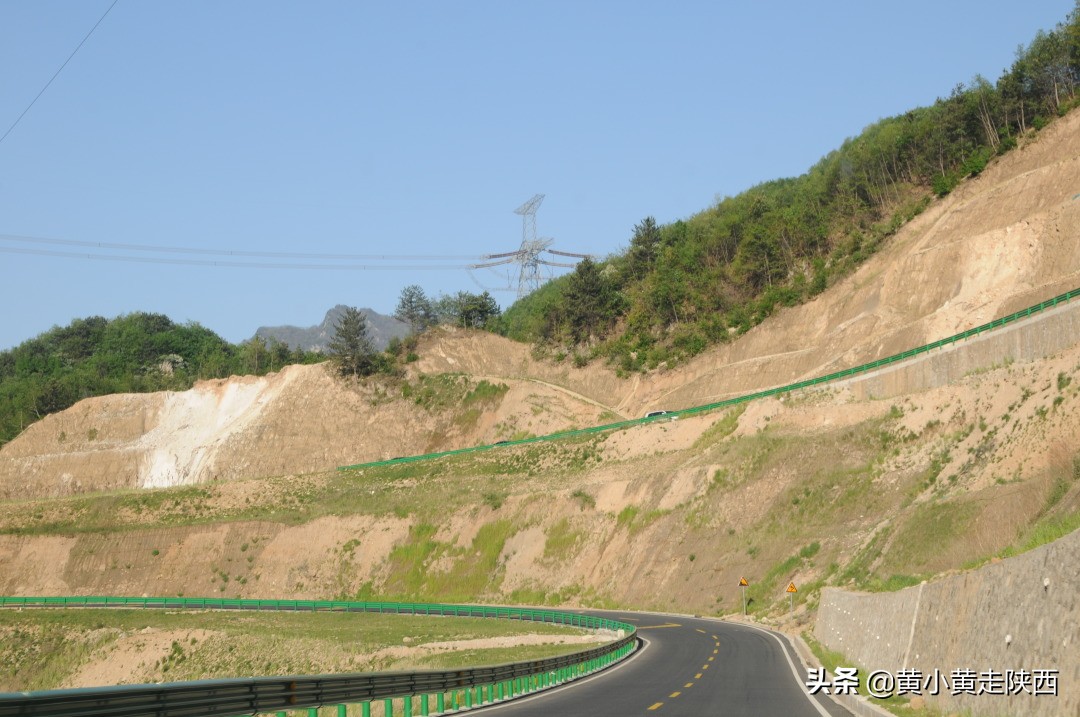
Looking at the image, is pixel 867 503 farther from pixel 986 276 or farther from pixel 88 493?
pixel 88 493

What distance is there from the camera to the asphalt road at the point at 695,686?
2222cm

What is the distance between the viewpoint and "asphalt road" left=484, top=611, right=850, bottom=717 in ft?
72.9

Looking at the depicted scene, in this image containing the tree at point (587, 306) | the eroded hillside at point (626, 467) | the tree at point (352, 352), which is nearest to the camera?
the eroded hillside at point (626, 467)

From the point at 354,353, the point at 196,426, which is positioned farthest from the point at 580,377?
the point at 196,426

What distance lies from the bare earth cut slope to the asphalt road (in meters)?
7.50

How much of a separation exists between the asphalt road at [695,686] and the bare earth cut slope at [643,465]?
7501mm

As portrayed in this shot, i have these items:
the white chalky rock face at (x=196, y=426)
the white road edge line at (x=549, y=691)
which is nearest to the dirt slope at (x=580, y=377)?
the white chalky rock face at (x=196, y=426)

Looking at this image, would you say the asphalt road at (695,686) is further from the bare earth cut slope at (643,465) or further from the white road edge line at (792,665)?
the bare earth cut slope at (643,465)

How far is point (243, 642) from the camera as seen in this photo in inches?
2095

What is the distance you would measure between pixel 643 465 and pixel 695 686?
184 ft

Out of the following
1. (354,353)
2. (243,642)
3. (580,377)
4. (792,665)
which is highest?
(354,353)

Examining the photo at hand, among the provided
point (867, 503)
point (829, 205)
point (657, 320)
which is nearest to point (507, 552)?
point (867, 503)

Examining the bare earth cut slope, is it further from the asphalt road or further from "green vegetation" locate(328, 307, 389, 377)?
the asphalt road

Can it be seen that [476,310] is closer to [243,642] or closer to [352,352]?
[352,352]
